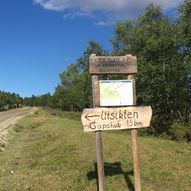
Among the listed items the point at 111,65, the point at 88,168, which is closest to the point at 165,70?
the point at 88,168

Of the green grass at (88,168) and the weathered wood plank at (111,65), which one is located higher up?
the weathered wood plank at (111,65)

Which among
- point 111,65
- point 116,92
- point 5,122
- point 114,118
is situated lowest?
point 5,122

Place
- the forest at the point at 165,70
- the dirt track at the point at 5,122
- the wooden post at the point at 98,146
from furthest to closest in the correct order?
the forest at the point at 165,70
the dirt track at the point at 5,122
the wooden post at the point at 98,146

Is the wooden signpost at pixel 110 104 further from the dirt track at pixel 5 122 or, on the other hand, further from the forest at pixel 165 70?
the forest at pixel 165 70

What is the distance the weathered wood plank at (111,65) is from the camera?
8.53 m

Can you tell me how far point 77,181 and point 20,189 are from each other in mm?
1407

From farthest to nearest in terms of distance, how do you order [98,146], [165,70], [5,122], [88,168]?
[5,122], [165,70], [88,168], [98,146]

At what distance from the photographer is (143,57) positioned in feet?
102

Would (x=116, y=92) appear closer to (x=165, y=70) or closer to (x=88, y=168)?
(x=88, y=168)

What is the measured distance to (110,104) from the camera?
Result: 340 inches

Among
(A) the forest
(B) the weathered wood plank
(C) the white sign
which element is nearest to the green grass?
(C) the white sign

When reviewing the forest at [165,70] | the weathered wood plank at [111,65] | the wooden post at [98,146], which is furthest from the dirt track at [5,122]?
the weathered wood plank at [111,65]

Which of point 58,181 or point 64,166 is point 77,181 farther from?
point 64,166

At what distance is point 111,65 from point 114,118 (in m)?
1.11
